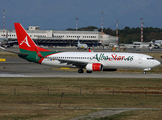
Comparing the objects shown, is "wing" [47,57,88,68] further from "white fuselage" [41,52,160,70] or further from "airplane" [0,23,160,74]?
"white fuselage" [41,52,160,70]

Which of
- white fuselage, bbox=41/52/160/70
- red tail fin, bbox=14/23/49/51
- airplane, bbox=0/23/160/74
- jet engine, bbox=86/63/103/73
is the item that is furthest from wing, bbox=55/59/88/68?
red tail fin, bbox=14/23/49/51

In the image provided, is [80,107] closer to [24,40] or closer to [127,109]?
[127,109]

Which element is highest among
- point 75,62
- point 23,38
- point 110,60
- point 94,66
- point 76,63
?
point 23,38

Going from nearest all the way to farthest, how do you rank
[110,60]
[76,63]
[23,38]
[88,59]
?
Result: 1. [110,60]
2. [76,63]
3. [88,59]
4. [23,38]

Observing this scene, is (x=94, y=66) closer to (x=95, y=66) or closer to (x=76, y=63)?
(x=95, y=66)

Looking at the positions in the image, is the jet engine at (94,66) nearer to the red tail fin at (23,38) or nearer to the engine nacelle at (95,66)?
the engine nacelle at (95,66)

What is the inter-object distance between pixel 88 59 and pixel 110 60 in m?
3.64

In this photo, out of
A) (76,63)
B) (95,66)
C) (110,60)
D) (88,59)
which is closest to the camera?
(95,66)

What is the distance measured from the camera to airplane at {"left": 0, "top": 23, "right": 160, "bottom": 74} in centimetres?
4503

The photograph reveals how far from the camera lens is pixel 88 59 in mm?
46062

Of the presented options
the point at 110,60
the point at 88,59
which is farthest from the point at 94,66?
the point at 110,60

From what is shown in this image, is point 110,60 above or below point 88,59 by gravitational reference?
below

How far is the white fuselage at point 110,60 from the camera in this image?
45.1 metres

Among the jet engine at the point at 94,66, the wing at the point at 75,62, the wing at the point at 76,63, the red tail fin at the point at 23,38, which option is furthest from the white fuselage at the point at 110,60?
the red tail fin at the point at 23,38
